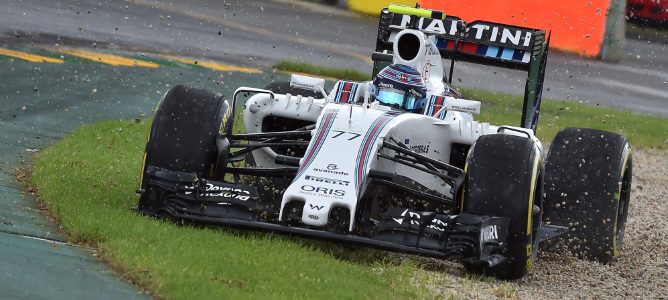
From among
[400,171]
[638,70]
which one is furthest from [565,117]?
[400,171]

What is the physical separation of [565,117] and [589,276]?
11461 mm

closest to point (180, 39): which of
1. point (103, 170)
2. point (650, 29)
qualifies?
point (650, 29)

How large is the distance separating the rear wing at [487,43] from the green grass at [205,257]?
10.4 ft

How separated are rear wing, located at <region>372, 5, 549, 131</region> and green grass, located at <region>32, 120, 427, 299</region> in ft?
10.4

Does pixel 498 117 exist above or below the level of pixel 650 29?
below

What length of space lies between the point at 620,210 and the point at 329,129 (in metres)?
3.19

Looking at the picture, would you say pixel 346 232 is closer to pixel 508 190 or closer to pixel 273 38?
pixel 508 190

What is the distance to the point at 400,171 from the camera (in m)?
10.3

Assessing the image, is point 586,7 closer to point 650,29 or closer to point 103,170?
point 650,29

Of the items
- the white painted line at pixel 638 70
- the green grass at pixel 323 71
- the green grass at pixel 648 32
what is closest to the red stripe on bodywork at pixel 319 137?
the green grass at pixel 323 71

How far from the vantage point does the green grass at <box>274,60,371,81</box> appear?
22.7 m

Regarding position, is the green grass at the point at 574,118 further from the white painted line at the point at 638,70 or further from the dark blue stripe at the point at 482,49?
the dark blue stripe at the point at 482,49

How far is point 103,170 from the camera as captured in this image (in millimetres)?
11766

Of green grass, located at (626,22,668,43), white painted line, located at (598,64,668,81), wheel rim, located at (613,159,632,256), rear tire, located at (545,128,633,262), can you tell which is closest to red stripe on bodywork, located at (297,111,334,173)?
rear tire, located at (545,128,633,262)
